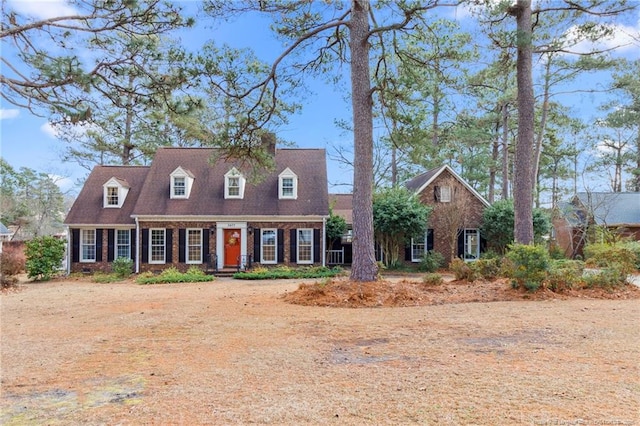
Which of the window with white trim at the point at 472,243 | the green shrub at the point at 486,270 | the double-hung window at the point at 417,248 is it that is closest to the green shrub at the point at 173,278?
the double-hung window at the point at 417,248

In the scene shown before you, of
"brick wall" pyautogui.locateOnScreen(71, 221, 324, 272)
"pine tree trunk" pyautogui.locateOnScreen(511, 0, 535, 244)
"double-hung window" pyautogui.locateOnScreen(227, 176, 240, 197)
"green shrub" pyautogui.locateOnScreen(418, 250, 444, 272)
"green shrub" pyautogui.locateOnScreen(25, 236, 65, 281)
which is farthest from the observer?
"green shrub" pyautogui.locateOnScreen(418, 250, 444, 272)

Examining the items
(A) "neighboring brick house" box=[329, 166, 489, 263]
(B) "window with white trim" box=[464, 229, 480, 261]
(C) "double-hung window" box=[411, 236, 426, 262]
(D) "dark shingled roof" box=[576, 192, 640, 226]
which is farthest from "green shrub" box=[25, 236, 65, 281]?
(D) "dark shingled roof" box=[576, 192, 640, 226]

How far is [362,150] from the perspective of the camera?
11.1m

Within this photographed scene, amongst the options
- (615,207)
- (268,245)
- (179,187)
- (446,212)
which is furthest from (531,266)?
(615,207)

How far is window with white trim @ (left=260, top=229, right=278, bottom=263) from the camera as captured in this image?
18859mm

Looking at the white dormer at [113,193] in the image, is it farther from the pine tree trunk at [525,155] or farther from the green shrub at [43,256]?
the pine tree trunk at [525,155]

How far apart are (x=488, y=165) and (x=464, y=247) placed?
9.04m

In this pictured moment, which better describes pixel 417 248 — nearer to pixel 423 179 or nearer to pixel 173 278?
pixel 423 179

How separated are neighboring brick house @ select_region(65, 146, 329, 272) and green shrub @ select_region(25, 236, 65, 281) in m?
1.41

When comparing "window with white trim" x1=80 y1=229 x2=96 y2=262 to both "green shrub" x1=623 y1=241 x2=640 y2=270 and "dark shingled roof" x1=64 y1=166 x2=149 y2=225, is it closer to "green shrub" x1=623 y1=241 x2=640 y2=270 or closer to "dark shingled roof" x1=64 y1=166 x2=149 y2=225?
"dark shingled roof" x1=64 y1=166 x2=149 y2=225

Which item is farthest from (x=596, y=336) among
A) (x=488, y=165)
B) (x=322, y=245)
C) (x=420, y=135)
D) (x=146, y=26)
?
(x=488, y=165)

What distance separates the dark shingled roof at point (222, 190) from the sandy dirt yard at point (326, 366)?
33.0 ft

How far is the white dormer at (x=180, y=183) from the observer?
19141 mm

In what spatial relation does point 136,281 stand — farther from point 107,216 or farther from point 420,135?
point 420,135
